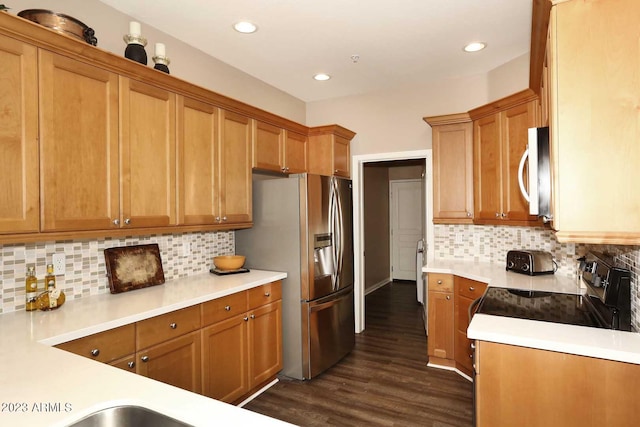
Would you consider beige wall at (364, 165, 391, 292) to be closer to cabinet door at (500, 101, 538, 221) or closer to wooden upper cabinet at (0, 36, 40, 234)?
cabinet door at (500, 101, 538, 221)

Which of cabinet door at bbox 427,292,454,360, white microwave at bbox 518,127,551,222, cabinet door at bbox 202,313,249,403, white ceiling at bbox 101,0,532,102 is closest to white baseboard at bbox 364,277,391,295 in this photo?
cabinet door at bbox 427,292,454,360

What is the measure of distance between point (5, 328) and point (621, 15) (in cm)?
281

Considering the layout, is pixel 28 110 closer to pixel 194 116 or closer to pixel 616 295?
pixel 194 116

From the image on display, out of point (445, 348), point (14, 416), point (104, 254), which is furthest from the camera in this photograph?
point (445, 348)

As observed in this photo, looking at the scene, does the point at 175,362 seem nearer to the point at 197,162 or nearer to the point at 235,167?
the point at 197,162

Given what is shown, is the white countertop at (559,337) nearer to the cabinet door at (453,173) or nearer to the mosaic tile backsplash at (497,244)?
the mosaic tile backsplash at (497,244)

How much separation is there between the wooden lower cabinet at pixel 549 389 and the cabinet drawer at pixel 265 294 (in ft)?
5.33

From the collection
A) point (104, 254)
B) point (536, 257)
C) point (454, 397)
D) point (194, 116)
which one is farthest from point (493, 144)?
point (104, 254)

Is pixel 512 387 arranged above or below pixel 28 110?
below

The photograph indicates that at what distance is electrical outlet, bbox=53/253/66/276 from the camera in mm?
2123

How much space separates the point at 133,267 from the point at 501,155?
9.71ft

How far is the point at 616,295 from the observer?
5.72ft

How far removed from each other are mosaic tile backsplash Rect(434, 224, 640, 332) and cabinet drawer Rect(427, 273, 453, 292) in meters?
0.56

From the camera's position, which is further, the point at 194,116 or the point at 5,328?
the point at 194,116
